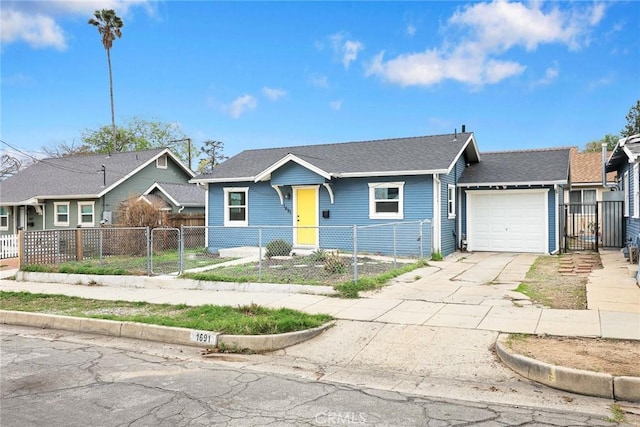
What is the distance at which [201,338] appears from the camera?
7020 mm

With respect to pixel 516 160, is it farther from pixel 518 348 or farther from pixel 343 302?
pixel 518 348

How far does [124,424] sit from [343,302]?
5.48 meters

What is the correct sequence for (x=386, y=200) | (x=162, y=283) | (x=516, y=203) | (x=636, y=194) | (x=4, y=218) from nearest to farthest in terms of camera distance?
1. (x=162, y=283)
2. (x=636, y=194)
3. (x=386, y=200)
4. (x=516, y=203)
5. (x=4, y=218)

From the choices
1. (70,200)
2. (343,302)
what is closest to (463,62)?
(343,302)

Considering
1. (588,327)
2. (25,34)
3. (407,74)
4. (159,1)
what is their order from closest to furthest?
(588,327), (159,1), (25,34), (407,74)

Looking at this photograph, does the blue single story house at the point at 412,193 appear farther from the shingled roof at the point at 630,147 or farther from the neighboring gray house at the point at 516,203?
the shingled roof at the point at 630,147

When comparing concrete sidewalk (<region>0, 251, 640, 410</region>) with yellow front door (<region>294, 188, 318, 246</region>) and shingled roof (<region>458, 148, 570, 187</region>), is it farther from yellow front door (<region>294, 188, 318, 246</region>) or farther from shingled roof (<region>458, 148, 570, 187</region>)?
yellow front door (<region>294, 188, 318, 246</region>)

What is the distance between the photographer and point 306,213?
733 inches

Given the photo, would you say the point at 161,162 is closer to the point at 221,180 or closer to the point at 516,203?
the point at 221,180

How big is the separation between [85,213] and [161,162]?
590 centimetres

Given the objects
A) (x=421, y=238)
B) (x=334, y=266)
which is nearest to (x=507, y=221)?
(x=421, y=238)

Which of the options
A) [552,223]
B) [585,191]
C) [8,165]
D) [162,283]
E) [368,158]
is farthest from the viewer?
[8,165]

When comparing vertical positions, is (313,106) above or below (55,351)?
above

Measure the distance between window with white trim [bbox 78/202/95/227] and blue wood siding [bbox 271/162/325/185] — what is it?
1178 cm
